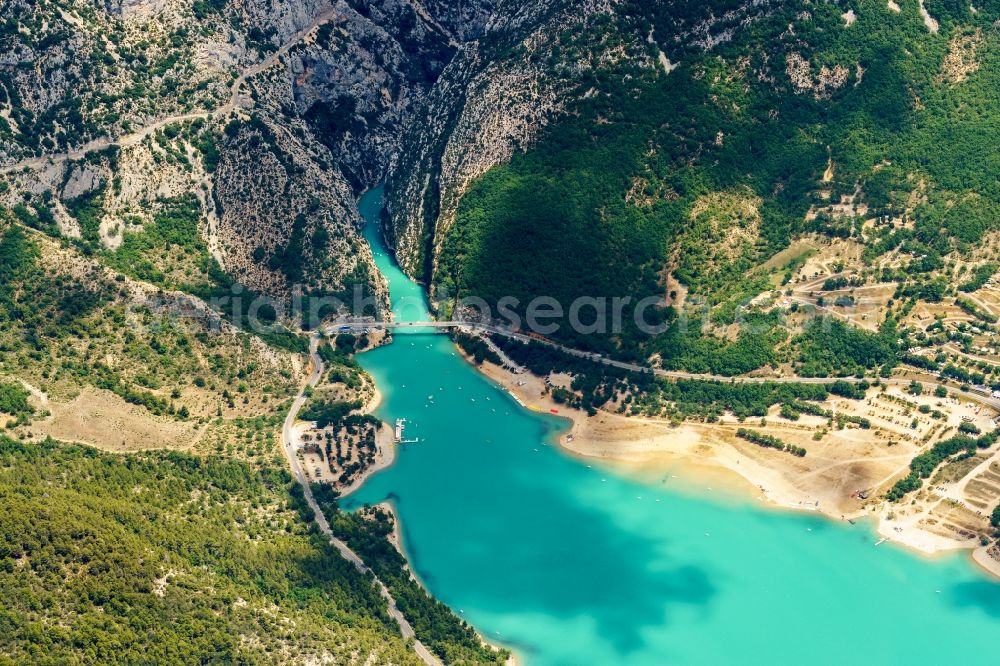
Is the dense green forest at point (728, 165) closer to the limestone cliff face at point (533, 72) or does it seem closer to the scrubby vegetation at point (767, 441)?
the limestone cliff face at point (533, 72)

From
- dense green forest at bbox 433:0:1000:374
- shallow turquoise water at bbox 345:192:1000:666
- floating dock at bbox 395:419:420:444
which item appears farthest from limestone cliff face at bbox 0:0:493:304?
shallow turquoise water at bbox 345:192:1000:666

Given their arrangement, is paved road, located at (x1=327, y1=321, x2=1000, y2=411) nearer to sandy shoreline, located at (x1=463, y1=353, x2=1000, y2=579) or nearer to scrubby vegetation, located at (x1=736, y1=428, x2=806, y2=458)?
sandy shoreline, located at (x1=463, y1=353, x2=1000, y2=579)

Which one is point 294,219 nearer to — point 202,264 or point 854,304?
point 202,264

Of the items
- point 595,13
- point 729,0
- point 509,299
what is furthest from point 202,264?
point 729,0

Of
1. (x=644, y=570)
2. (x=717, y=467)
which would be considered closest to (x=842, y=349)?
(x=717, y=467)

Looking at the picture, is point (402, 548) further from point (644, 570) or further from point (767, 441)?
point (767, 441)
